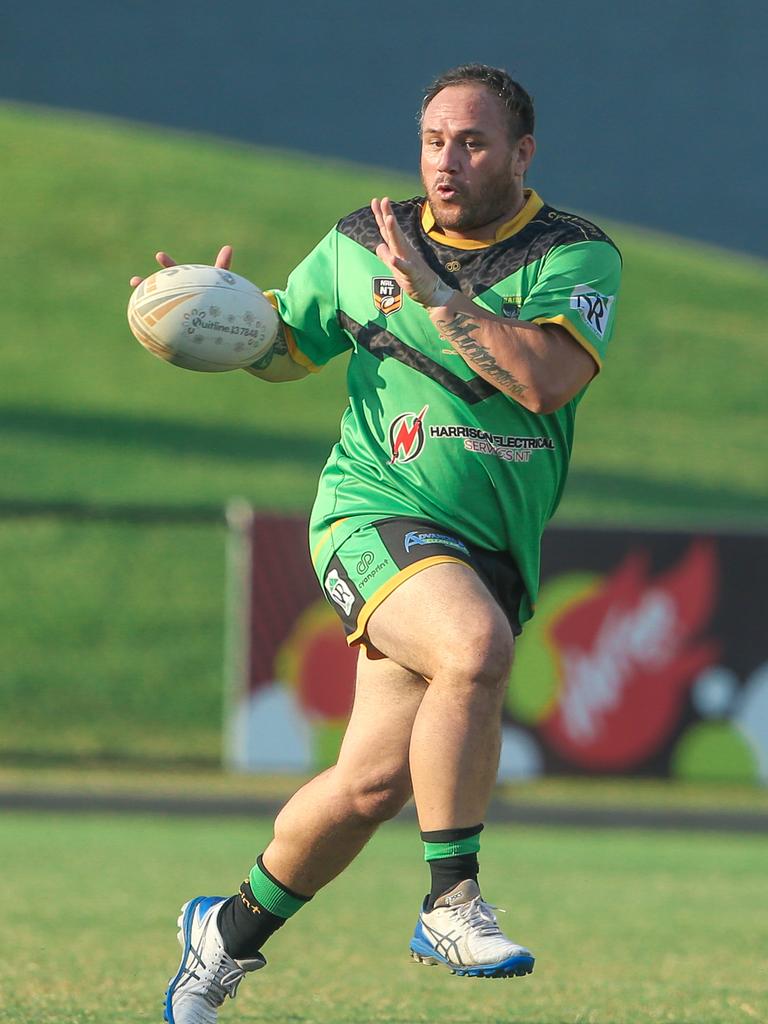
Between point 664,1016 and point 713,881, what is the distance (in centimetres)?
506

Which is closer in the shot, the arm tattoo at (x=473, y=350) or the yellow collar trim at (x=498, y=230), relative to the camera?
the arm tattoo at (x=473, y=350)

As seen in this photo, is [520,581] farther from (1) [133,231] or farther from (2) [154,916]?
(1) [133,231]

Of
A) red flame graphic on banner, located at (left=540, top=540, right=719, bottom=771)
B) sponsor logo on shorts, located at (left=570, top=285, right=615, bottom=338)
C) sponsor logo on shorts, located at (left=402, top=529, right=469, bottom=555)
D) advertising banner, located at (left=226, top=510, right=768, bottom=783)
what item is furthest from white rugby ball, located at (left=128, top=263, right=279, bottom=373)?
red flame graphic on banner, located at (left=540, top=540, right=719, bottom=771)

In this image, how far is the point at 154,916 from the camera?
8.32m

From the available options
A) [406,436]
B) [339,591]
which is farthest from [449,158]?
[339,591]

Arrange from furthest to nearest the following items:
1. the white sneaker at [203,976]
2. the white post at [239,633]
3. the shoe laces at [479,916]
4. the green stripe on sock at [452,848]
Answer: the white post at [239,633]
the white sneaker at [203,976]
the green stripe on sock at [452,848]
the shoe laces at [479,916]

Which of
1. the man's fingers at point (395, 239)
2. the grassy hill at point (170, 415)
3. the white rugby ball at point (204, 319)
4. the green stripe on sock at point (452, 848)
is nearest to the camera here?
the green stripe on sock at point (452, 848)

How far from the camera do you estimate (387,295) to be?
16.3ft

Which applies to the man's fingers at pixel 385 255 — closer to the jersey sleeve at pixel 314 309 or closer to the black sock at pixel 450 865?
the jersey sleeve at pixel 314 309

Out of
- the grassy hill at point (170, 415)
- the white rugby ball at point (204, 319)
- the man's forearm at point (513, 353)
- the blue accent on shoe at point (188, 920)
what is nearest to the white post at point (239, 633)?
the grassy hill at point (170, 415)

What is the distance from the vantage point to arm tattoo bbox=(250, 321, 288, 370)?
5250mm

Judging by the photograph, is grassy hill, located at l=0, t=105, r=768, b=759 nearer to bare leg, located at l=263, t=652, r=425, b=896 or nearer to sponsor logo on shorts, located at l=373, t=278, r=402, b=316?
bare leg, located at l=263, t=652, r=425, b=896

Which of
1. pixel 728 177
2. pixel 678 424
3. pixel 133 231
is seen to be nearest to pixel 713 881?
pixel 678 424

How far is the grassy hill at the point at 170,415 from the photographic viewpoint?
19312 mm
